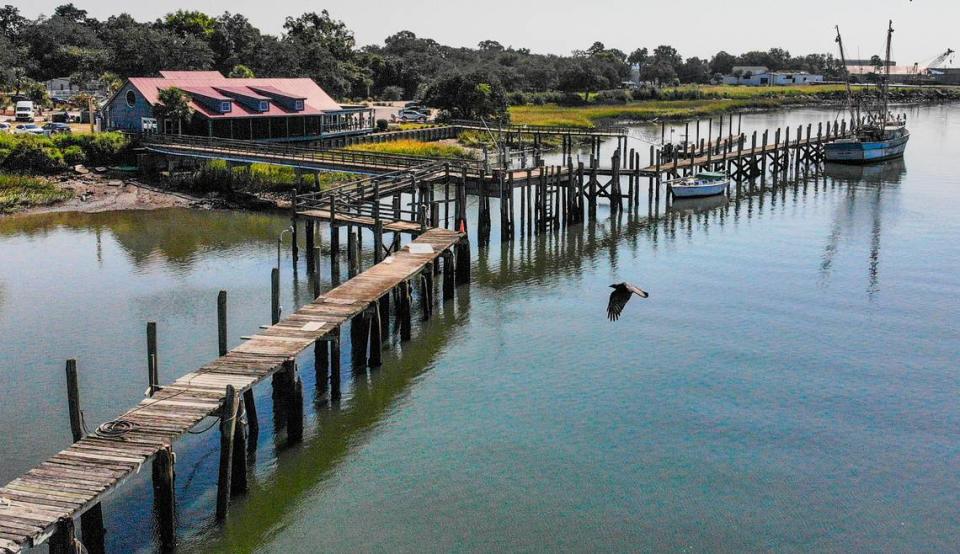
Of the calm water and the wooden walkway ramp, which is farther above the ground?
the wooden walkway ramp

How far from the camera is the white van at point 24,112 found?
85.9 meters

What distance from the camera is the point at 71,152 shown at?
68812 mm

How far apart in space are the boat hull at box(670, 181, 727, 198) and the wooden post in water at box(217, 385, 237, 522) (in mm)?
49055

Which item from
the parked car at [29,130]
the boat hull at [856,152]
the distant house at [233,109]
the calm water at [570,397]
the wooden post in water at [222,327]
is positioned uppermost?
the distant house at [233,109]

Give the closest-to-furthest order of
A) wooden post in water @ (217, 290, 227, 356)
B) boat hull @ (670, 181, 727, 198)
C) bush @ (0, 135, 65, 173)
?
wooden post in water @ (217, 290, 227, 356)
bush @ (0, 135, 65, 173)
boat hull @ (670, 181, 727, 198)

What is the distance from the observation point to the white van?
85.9 metres

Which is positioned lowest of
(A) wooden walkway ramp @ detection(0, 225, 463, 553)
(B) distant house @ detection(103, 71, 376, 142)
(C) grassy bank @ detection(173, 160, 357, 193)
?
(A) wooden walkway ramp @ detection(0, 225, 463, 553)

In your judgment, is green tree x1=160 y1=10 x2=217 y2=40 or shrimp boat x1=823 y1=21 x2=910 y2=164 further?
green tree x1=160 y1=10 x2=217 y2=40

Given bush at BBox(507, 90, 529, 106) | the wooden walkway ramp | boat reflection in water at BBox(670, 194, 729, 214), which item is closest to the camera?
the wooden walkway ramp

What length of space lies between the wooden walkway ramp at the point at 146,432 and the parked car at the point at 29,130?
5077 cm

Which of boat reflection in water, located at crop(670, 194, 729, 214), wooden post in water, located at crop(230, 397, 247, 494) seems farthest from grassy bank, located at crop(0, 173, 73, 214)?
wooden post in water, located at crop(230, 397, 247, 494)

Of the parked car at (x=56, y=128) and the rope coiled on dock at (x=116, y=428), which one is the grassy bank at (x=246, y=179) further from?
the rope coiled on dock at (x=116, y=428)

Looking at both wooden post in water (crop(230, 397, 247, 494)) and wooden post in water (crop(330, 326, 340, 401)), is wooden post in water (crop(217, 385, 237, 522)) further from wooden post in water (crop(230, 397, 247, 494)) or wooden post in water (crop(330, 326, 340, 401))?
wooden post in water (crop(330, 326, 340, 401))

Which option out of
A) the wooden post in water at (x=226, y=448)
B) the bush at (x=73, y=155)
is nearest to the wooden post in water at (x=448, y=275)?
the wooden post in water at (x=226, y=448)
